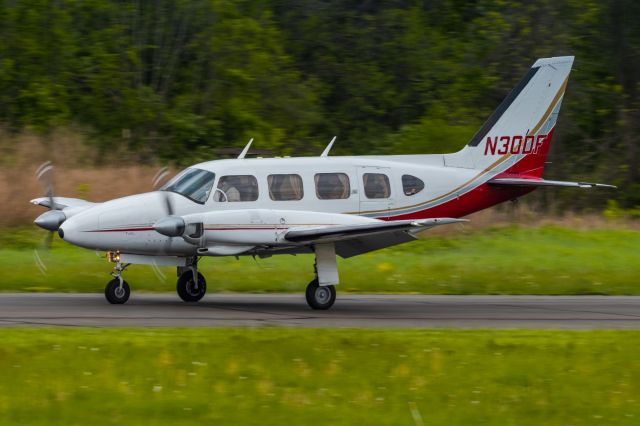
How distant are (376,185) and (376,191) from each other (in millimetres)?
104

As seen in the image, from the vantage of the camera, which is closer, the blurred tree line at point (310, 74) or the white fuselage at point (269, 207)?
the white fuselage at point (269, 207)

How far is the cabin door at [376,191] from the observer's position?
18078mm

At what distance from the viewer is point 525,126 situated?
19938mm

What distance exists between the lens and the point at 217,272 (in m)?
21.9

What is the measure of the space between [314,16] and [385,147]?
29.8 ft

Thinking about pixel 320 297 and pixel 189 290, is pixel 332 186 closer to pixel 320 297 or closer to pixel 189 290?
pixel 320 297

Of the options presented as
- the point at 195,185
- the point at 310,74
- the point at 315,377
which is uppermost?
the point at 310,74

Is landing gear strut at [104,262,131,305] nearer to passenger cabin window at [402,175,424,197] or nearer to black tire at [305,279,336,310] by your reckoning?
black tire at [305,279,336,310]

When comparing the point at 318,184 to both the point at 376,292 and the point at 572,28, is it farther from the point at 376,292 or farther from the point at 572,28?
the point at 572,28

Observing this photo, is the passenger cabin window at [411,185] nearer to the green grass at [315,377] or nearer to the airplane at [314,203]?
the airplane at [314,203]

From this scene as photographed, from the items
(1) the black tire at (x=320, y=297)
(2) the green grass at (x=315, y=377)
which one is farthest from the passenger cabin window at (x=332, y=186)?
(2) the green grass at (x=315, y=377)

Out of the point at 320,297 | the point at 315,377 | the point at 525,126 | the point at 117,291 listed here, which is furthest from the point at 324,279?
the point at 315,377

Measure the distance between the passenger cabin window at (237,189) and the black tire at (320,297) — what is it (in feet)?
5.88

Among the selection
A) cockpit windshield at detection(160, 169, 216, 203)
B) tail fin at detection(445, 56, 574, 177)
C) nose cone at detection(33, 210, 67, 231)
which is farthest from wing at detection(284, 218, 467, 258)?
nose cone at detection(33, 210, 67, 231)
